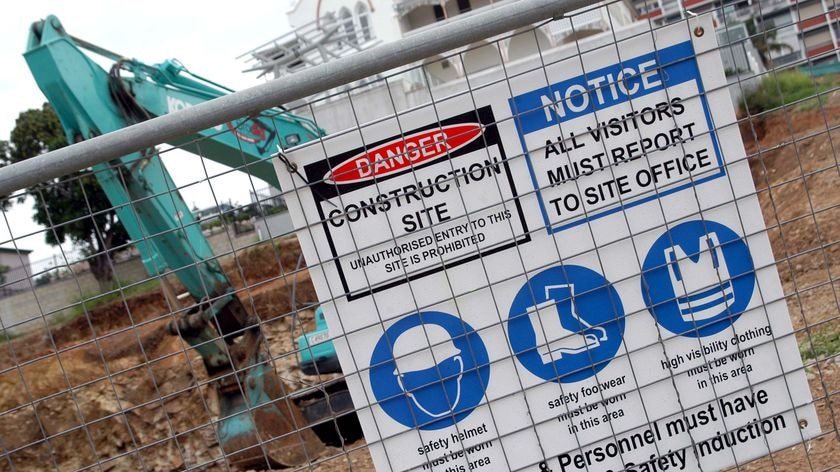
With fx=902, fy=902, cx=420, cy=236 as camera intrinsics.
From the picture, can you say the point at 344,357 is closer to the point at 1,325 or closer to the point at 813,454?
the point at 1,325

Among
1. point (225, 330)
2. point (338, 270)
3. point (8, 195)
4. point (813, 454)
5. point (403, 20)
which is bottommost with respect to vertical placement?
point (813, 454)

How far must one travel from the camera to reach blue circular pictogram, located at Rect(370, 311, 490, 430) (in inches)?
102

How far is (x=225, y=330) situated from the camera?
9.11 m

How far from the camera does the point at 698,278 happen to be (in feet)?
8.68

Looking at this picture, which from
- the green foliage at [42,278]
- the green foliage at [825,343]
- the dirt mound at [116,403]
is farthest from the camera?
the dirt mound at [116,403]

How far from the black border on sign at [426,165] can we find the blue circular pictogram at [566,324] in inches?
6.5

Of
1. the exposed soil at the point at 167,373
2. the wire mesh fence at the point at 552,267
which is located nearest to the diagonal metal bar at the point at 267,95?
the wire mesh fence at the point at 552,267

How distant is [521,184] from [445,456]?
2.70ft

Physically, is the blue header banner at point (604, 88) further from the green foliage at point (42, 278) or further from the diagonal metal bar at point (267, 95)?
the green foliage at point (42, 278)

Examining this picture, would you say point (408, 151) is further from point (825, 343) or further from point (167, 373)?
point (167, 373)

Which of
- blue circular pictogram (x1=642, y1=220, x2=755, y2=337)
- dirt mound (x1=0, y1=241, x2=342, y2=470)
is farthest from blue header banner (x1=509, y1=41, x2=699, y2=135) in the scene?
dirt mound (x1=0, y1=241, x2=342, y2=470)

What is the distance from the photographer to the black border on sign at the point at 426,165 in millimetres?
2535

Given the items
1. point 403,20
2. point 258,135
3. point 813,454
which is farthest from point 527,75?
point 403,20

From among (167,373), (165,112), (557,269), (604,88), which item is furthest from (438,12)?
(557,269)
